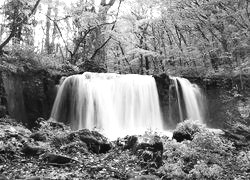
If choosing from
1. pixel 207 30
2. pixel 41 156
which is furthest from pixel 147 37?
pixel 41 156

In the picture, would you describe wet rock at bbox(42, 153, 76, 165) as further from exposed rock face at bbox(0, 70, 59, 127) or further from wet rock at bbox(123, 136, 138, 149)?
exposed rock face at bbox(0, 70, 59, 127)

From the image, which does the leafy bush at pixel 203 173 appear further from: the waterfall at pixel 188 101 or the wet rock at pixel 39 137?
the waterfall at pixel 188 101

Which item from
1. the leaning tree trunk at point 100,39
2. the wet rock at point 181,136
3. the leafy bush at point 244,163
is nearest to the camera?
the leafy bush at point 244,163

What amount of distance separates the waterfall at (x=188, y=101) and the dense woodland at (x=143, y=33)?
2562mm

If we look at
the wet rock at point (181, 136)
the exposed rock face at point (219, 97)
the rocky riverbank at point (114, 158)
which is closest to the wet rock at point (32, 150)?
the rocky riverbank at point (114, 158)

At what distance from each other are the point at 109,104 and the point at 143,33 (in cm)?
1135

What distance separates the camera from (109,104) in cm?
1370

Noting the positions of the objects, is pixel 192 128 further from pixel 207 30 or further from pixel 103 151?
pixel 207 30

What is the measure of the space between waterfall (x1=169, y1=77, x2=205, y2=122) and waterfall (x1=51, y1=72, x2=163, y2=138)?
1.46m

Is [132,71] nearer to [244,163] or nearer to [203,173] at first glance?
[244,163]

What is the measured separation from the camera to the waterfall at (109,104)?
1288cm

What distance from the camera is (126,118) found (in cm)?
1360

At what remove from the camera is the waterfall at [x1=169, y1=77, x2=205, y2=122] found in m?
15.0

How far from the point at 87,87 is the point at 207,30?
9.24 m
